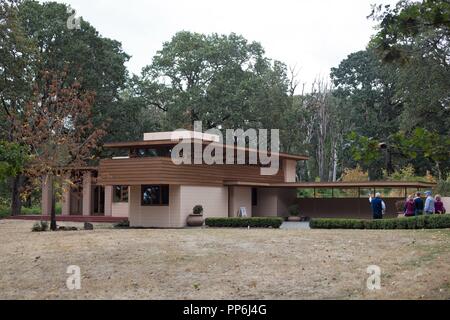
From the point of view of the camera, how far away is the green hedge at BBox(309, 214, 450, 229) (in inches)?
942

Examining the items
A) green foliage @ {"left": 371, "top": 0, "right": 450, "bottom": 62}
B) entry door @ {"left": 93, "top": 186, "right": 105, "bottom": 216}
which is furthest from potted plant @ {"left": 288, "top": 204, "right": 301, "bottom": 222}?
green foliage @ {"left": 371, "top": 0, "right": 450, "bottom": 62}

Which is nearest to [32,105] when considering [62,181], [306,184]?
[62,181]

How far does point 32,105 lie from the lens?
30.2m

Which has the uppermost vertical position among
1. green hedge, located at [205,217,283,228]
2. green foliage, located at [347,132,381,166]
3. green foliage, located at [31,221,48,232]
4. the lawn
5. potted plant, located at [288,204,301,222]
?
green foliage, located at [347,132,381,166]

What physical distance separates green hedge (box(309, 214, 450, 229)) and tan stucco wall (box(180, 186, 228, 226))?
765 centimetres

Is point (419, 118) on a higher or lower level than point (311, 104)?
lower

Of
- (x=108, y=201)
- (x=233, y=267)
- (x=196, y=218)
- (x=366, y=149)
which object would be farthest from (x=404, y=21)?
(x=108, y=201)

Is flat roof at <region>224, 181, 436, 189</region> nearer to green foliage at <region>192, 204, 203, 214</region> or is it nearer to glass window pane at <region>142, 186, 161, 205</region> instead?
green foliage at <region>192, 204, 203, 214</region>

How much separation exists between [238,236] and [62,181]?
11899 millimetres

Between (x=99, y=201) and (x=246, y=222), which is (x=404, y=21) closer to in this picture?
(x=246, y=222)

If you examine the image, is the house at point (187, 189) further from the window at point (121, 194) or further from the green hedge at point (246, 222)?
the green hedge at point (246, 222)

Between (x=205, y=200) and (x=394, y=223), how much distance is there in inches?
491

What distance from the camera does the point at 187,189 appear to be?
3316 centimetres

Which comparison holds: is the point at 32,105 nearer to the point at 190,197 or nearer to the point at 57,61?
the point at 190,197
